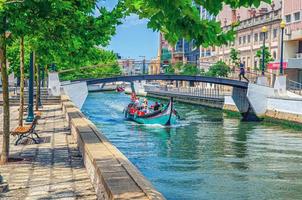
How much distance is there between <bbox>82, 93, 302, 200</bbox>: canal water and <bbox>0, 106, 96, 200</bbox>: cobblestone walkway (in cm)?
369

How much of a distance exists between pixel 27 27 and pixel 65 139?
8.17m

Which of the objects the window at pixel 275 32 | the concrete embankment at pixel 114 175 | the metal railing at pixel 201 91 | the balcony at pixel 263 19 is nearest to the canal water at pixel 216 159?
the concrete embankment at pixel 114 175

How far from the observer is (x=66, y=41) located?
12.5 m

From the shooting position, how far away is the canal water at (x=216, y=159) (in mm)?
17922

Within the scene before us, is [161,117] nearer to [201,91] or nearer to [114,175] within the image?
[114,175]

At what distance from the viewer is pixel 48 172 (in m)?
12.3

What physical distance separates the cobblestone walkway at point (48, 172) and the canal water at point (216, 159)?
145 inches

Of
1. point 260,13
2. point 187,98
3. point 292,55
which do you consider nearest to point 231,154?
point 292,55

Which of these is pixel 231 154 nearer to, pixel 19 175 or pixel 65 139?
pixel 65 139

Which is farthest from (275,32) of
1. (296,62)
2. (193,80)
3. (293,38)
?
(193,80)

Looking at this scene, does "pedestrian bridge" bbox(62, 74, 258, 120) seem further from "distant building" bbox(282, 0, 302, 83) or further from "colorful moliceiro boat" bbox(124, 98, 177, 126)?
"distant building" bbox(282, 0, 302, 83)

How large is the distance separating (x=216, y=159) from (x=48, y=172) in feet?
44.6

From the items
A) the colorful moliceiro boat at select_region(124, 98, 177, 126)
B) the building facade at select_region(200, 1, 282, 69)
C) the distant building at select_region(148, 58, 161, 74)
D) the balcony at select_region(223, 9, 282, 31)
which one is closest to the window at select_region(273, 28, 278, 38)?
the building facade at select_region(200, 1, 282, 69)

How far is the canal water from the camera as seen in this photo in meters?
17.9
